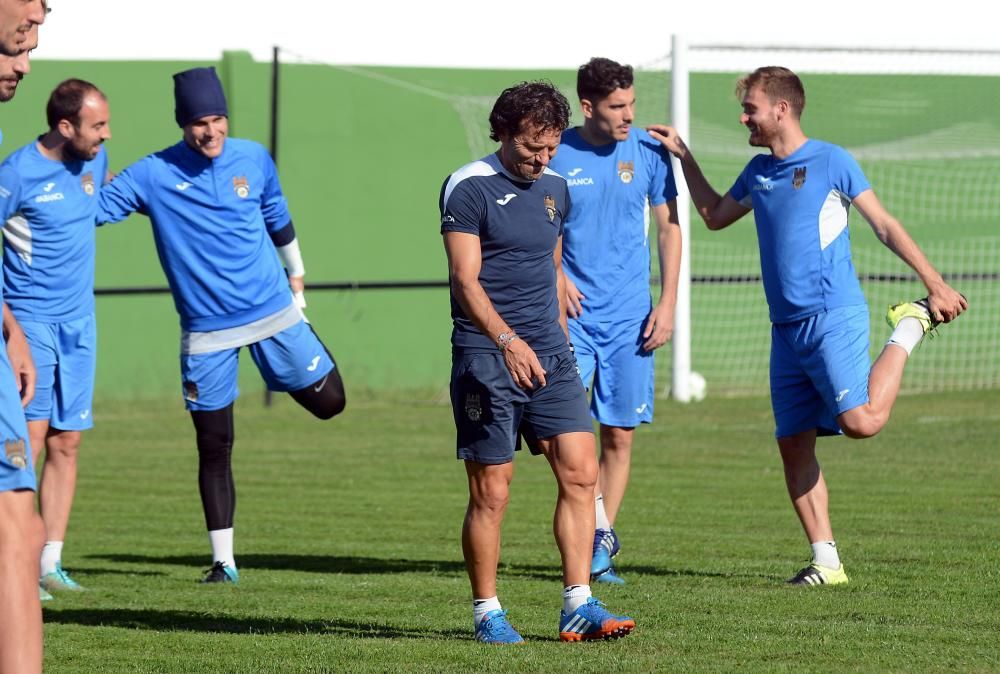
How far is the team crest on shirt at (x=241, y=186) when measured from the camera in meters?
8.26

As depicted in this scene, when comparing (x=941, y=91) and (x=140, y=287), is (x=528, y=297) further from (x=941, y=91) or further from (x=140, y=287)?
(x=941, y=91)

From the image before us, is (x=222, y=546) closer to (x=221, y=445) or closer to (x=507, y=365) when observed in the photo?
(x=221, y=445)

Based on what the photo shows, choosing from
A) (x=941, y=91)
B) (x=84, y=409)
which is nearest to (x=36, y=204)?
(x=84, y=409)

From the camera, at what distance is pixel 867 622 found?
6418 millimetres

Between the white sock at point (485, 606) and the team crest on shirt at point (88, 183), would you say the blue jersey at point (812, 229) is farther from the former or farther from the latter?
the team crest on shirt at point (88, 183)

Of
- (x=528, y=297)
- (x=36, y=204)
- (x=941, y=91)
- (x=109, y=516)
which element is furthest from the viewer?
(x=941, y=91)

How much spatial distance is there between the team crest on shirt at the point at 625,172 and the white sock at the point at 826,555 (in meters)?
1.93

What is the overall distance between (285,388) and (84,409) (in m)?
0.99

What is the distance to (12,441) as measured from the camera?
173 inches

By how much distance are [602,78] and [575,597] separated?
2.70 m

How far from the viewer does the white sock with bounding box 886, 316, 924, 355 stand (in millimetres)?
7535

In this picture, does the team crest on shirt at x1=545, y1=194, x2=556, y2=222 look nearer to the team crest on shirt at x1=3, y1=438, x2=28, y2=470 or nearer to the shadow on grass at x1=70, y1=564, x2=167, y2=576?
the team crest on shirt at x1=3, y1=438, x2=28, y2=470

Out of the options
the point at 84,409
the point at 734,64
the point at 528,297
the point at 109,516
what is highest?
the point at 734,64

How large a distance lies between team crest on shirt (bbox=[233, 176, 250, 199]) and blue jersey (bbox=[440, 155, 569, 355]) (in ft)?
7.77
